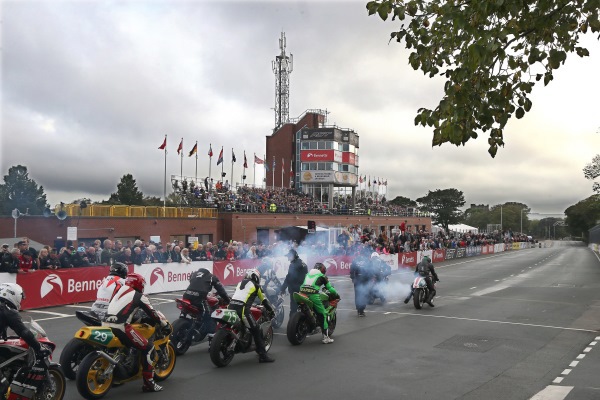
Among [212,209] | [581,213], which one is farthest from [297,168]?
[581,213]

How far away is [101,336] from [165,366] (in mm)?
1505

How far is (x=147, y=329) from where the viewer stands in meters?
8.50

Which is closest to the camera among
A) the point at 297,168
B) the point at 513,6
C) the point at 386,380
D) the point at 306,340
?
the point at 513,6

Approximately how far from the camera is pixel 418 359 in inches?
422

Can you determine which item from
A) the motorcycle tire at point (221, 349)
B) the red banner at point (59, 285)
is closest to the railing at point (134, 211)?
the red banner at point (59, 285)

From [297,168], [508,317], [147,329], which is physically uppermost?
[297,168]

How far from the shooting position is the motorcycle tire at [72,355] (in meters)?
8.59

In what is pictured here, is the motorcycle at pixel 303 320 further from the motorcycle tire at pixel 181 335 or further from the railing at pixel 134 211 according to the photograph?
the railing at pixel 134 211

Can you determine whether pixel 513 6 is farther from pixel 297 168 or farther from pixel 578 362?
pixel 297 168

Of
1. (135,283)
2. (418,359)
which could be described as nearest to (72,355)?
(135,283)

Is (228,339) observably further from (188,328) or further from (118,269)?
(118,269)

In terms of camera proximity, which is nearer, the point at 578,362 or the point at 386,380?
the point at 386,380

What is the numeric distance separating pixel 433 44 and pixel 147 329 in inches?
247

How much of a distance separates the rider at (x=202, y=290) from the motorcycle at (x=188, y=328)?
0.08 m
